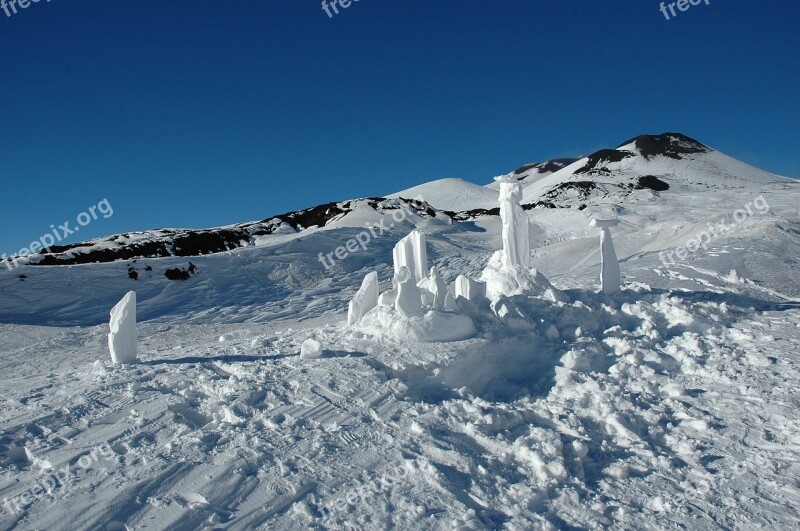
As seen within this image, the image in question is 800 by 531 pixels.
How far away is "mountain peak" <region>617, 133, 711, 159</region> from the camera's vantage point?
262 ft

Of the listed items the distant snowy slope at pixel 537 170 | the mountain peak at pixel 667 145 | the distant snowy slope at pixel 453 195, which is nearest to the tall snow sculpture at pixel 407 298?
the distant snowy slope at pixel 453 195

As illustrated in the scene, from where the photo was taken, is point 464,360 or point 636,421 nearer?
point 636,421

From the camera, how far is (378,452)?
6.89m

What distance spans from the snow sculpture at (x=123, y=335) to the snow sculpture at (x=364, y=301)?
4.17m

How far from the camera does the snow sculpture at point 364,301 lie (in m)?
11.8

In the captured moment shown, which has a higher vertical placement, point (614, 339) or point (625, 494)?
point (614, 339)

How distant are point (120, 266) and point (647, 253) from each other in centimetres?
2202

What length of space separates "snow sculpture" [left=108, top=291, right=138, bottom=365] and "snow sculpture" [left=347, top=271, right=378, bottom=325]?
4166 mm

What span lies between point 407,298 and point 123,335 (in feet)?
17.1

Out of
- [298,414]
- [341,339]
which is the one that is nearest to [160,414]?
[298,414]

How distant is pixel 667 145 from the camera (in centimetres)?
8294

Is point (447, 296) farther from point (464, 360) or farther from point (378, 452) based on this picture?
point (378, 452)

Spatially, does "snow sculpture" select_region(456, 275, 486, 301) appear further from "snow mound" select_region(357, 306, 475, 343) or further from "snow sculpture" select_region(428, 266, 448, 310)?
"snow mound" select_region(357, 306, 475, 343)

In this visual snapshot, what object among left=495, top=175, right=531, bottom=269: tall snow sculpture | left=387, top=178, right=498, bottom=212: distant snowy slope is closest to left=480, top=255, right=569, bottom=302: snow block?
left=495, top=175, right=531, bottom=269: tall snow sculpture
